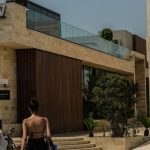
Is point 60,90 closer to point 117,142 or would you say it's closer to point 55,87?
point 55,87

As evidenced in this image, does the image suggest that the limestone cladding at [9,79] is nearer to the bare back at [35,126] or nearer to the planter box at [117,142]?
the planter box at [117,142]

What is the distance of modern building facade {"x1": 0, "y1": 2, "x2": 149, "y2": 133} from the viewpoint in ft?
83.4

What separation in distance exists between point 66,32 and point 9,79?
539 cm

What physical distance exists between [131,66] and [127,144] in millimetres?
21548

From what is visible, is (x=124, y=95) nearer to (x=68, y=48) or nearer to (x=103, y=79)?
(x=103, y=79)

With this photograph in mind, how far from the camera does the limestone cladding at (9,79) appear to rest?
25.7 metres

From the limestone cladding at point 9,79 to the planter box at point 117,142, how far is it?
465 centimetres

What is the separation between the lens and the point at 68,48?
30.2 metres

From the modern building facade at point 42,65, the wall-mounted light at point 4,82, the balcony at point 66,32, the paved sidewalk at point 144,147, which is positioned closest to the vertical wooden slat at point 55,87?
the modern building facade at point 42,65

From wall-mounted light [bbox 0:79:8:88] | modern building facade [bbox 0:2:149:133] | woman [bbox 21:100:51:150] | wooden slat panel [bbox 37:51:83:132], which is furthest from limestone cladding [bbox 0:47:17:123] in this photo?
woman [bbox 21:100:51:150]

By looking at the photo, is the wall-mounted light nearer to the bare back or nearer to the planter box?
the planter box

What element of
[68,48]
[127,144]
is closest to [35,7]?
[68,48]

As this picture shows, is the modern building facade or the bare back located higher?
the modern building facade

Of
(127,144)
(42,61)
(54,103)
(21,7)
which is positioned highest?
(21,7)
